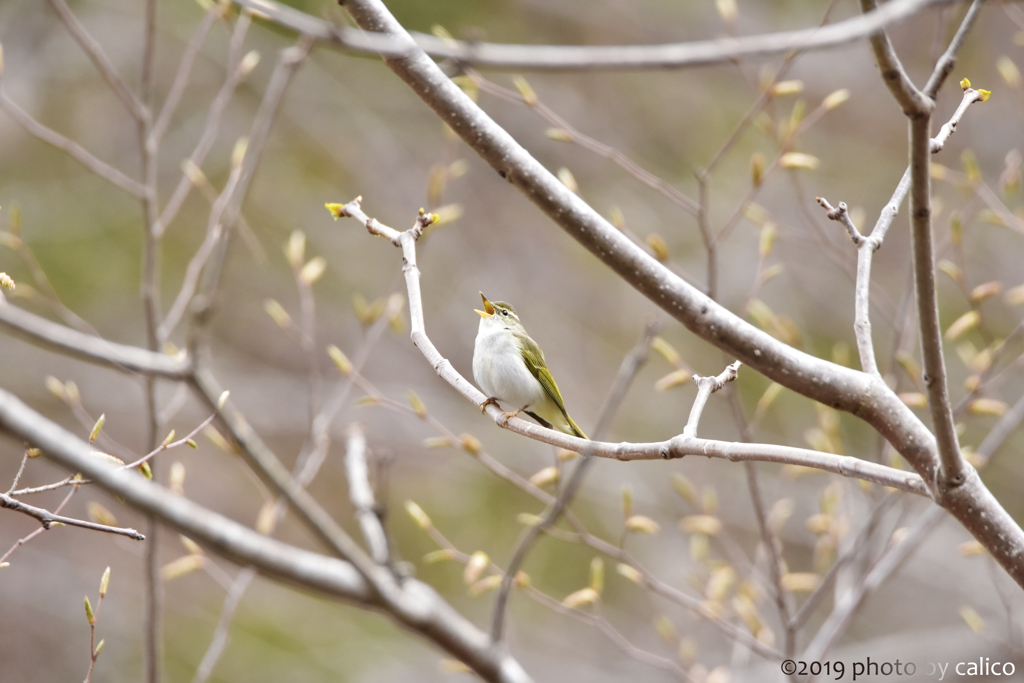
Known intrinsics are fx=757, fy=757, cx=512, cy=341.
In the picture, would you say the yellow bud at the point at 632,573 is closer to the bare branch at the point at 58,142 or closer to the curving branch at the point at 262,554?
the curving branch at the point at 262,554

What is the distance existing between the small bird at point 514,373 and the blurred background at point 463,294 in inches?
93.4

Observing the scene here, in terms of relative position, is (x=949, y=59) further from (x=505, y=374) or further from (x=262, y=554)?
(x=505, y=374)

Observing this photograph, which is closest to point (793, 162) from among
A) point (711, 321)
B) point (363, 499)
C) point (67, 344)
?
point (711, 321)

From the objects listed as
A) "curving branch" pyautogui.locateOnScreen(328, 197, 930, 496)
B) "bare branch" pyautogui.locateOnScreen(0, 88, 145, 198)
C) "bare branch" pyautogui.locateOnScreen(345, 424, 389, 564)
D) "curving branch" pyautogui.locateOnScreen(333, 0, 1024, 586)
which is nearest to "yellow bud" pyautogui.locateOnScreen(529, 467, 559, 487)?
"curving branch" pyautogui.locateOnScreen(328, 197, 930, 496)

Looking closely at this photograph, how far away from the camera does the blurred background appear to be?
20.9ft

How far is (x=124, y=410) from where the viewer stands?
662 centimetres

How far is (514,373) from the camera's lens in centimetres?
341

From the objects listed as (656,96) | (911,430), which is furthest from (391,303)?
(656,96)

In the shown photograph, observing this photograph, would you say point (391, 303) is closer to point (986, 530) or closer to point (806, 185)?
point (986, 530)

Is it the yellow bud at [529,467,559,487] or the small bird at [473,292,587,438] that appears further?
the small bird at [473,292,587,438]

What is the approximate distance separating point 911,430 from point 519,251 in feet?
23.1

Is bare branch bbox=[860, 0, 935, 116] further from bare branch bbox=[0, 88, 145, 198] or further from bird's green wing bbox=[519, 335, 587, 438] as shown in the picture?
bare branch bbox=[0, 88, 145, 198]

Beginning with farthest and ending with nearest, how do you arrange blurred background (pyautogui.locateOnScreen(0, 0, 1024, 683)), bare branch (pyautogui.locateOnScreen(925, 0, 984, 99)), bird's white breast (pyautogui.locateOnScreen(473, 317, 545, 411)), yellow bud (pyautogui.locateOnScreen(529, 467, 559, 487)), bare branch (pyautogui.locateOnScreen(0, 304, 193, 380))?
blurred background (pyautogui.locateOnScreen(0, 0, 1024, 683)), bird's white breast (pyautogui.locateOnScreen(473, 317, 545, 411)), yellow bud (pyautogui.locateOnScreen(529, 467, 559, 487)), bare branch (pyautogui.locateOnScreen(925, 0, 984, 99)), bare branch (pyautogui.locateOnScreen(0, 304, 193, 380))

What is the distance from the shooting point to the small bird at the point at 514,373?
3.42 m
